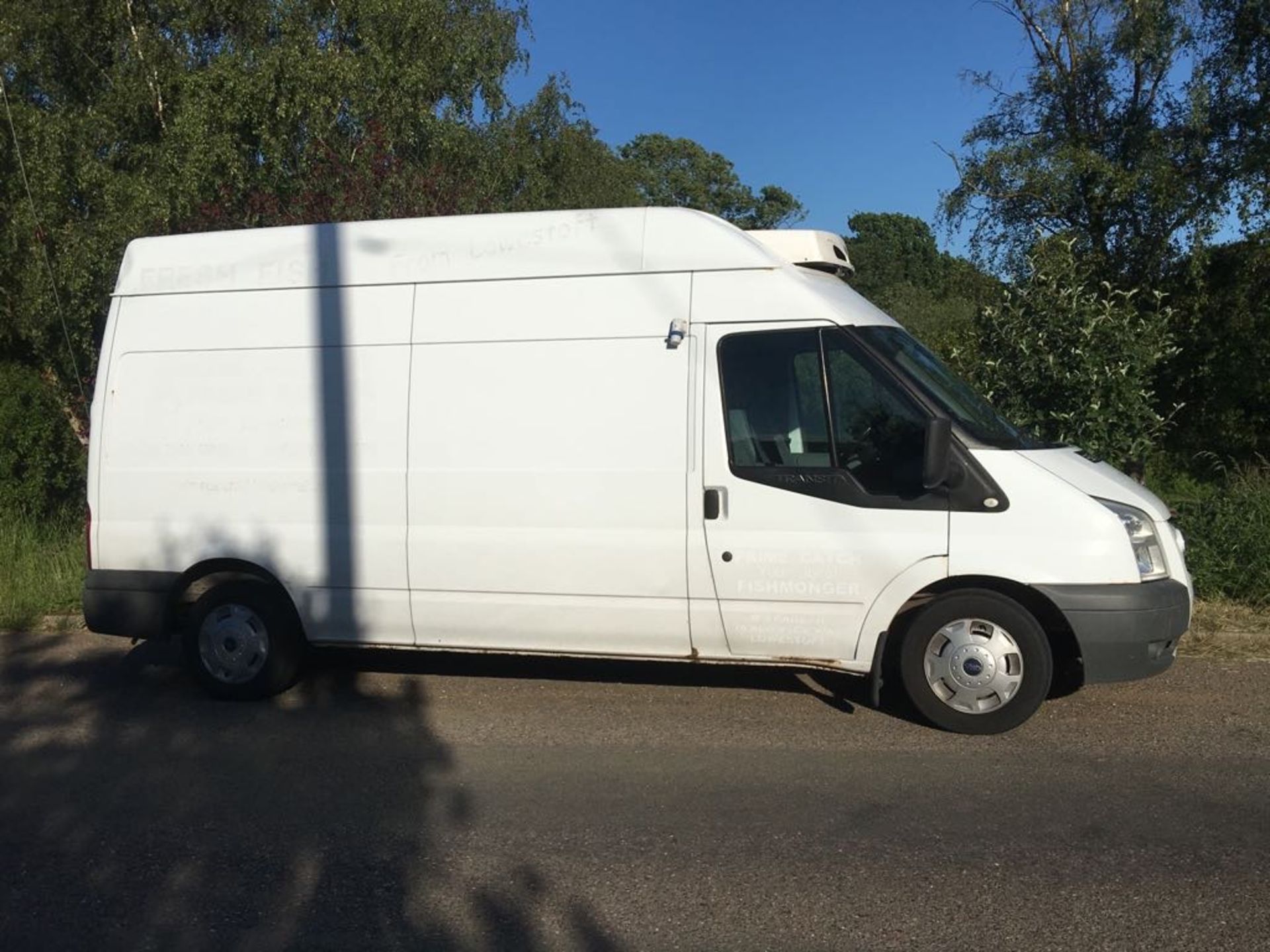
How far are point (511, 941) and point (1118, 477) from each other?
4055 millimetres

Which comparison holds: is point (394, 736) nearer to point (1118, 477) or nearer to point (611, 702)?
point (611, 702)

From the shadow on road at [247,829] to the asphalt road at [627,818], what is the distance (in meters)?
0.02

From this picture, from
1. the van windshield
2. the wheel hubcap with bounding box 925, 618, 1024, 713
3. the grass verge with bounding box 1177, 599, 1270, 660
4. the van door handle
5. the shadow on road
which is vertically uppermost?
the van windshield

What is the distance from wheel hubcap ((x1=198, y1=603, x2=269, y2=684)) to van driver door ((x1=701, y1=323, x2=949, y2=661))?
2714mm

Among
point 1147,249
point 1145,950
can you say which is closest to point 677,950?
point 1145,950

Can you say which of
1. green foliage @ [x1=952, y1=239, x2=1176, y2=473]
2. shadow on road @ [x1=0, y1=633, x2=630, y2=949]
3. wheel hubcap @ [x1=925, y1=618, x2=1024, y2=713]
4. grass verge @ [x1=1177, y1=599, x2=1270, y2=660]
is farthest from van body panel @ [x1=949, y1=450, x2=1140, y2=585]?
green foliage @ [x1=952, y1=239, x2=1176, y2=473]

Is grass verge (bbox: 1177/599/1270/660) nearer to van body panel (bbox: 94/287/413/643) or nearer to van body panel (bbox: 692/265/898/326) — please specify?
van body panel (bbox: 692/265/898/326)

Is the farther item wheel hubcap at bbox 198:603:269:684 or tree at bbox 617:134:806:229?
tree at bbox 617:134:806:229

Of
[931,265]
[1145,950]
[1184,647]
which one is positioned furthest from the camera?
[931,265]

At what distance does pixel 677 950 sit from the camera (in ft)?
12.8

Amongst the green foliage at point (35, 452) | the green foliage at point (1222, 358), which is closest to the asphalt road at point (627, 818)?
the green foliage at point (1222, 358)

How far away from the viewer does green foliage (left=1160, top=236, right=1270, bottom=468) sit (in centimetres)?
1208

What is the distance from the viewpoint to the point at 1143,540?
5.86m

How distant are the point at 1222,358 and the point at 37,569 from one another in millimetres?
11508
